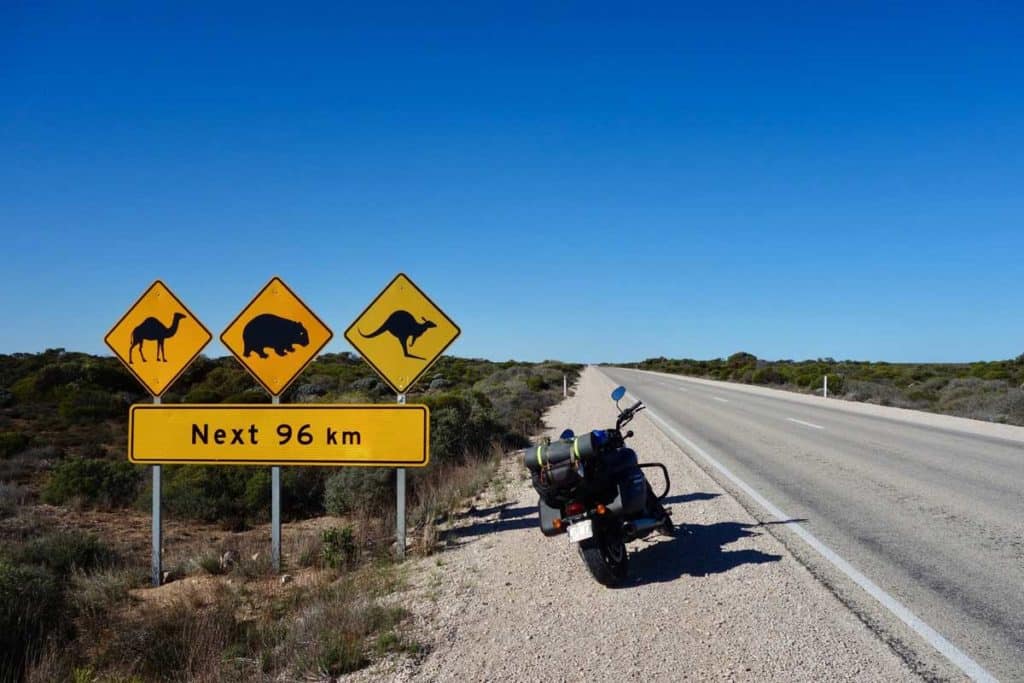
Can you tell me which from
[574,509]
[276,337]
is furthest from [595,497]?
[276,337]

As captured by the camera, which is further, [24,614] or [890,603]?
[24,614]

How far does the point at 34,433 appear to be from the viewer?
68.1ft

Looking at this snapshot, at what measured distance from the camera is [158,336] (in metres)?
8.27

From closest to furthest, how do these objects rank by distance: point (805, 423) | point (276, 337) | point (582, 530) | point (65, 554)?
point (582, 530)
point (276, 337)
point (65, 554)
point (805, 423)

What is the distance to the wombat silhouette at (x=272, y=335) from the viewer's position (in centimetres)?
806

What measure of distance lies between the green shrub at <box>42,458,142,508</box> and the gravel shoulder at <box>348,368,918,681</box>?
8.26 meters

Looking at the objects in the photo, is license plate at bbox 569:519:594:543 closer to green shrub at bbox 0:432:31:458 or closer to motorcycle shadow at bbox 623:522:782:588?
motorcycle shadow at bbox 623:522:782:588

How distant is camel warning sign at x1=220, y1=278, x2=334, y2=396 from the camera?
8.06m

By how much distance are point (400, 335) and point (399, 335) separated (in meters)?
0.01

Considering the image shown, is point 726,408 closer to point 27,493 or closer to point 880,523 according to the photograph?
point 880,523

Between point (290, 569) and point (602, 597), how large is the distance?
3734 millimetres

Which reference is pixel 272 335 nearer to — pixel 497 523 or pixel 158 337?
pixel 158 337

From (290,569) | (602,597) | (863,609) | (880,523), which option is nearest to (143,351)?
(290,569)

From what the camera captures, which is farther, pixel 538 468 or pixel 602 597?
pixel 538 468
